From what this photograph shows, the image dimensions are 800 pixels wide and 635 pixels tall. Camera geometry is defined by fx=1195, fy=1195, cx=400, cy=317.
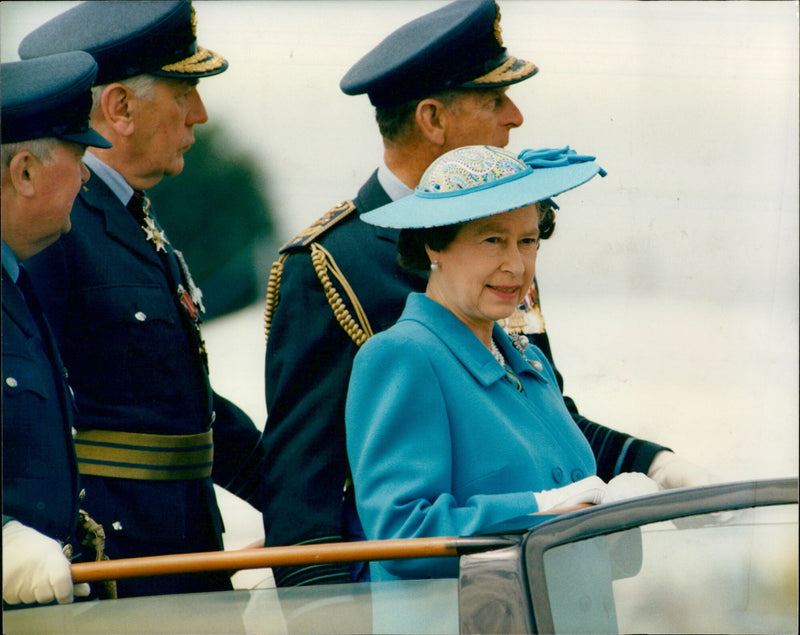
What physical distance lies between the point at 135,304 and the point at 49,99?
0.53 m

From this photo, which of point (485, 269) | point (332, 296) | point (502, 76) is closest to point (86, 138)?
point (332, 296)

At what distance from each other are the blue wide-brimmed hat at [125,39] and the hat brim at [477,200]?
0.62 meters

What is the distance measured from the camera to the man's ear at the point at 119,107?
2.43 metres

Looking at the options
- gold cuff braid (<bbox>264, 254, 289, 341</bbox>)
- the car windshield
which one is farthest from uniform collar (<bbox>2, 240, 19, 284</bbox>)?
the car windshield

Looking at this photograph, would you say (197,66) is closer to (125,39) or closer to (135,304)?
(125,39)

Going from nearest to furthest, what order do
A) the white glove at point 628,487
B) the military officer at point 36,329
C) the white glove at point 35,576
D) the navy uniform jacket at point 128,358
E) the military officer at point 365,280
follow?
the white glove at point 35,576, the military officer at point 36,329, the white glove at point 628,487, the navy uniform jacket at point 128,358, the military officer at point 365,280

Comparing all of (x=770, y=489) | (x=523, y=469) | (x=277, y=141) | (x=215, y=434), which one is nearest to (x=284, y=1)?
(x=277, y=141)

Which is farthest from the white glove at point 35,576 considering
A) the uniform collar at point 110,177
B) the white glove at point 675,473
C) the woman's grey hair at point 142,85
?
the white glove at point 675,473

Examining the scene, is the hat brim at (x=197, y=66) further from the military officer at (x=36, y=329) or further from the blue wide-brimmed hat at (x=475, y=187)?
the blue wide-brimmed hat at (x=475, y=187)

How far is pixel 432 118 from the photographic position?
261 cm

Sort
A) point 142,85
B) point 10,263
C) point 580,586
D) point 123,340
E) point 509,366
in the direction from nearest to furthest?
point 580,586 < point 10,263 < point 509,366 < point 123,340 < point 142,85

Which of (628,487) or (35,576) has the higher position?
(35,576)

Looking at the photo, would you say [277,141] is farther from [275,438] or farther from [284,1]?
[275,438]

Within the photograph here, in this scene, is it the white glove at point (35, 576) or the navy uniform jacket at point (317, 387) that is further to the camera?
the navy uniform jacket at point (317, 387)
